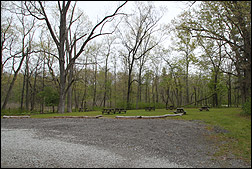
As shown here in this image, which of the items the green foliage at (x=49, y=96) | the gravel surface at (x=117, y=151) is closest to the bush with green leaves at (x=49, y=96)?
the green foliage at (x=49, y=96)

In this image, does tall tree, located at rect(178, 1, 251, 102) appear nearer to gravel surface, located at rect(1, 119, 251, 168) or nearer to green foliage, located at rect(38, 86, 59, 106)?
gravel surface, located at rect(1, 119, 251, 168)

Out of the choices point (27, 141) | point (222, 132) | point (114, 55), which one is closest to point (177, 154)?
point (222, 132)

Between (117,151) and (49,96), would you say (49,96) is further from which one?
(117,151)

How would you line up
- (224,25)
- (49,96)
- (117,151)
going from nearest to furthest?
(117,151) < (224,25) < (49,96)

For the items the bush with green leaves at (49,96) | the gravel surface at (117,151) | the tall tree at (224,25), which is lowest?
the gravel surface at (117,151)

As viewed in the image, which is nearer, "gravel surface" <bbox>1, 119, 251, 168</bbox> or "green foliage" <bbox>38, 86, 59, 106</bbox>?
"gravel surface" <bbox>1, 119, 251, 168</bbox>

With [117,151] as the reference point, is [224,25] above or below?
above

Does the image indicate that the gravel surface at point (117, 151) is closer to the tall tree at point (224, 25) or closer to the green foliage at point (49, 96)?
the tall tree at point (224, 25)

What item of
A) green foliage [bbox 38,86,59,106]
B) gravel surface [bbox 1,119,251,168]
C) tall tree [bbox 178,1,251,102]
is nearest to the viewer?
gravel surface [bbox 1,119,251,168]

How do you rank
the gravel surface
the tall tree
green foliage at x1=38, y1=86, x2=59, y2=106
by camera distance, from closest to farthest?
the gravel surface, the tall tree, green foliage at x1=38, y1=86, x2=59, y2=106

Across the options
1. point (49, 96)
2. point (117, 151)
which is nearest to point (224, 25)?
point (117, 151)

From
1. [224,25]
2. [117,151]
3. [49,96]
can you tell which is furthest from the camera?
[49,96]

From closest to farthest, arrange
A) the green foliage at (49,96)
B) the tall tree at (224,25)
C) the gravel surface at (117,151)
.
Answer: the gravel surface at (117,151) → the tall tree at (224,25) → the green foliage at (49,96)

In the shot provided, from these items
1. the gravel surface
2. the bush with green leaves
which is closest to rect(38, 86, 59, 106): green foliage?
Answer: the bush with green leaves
